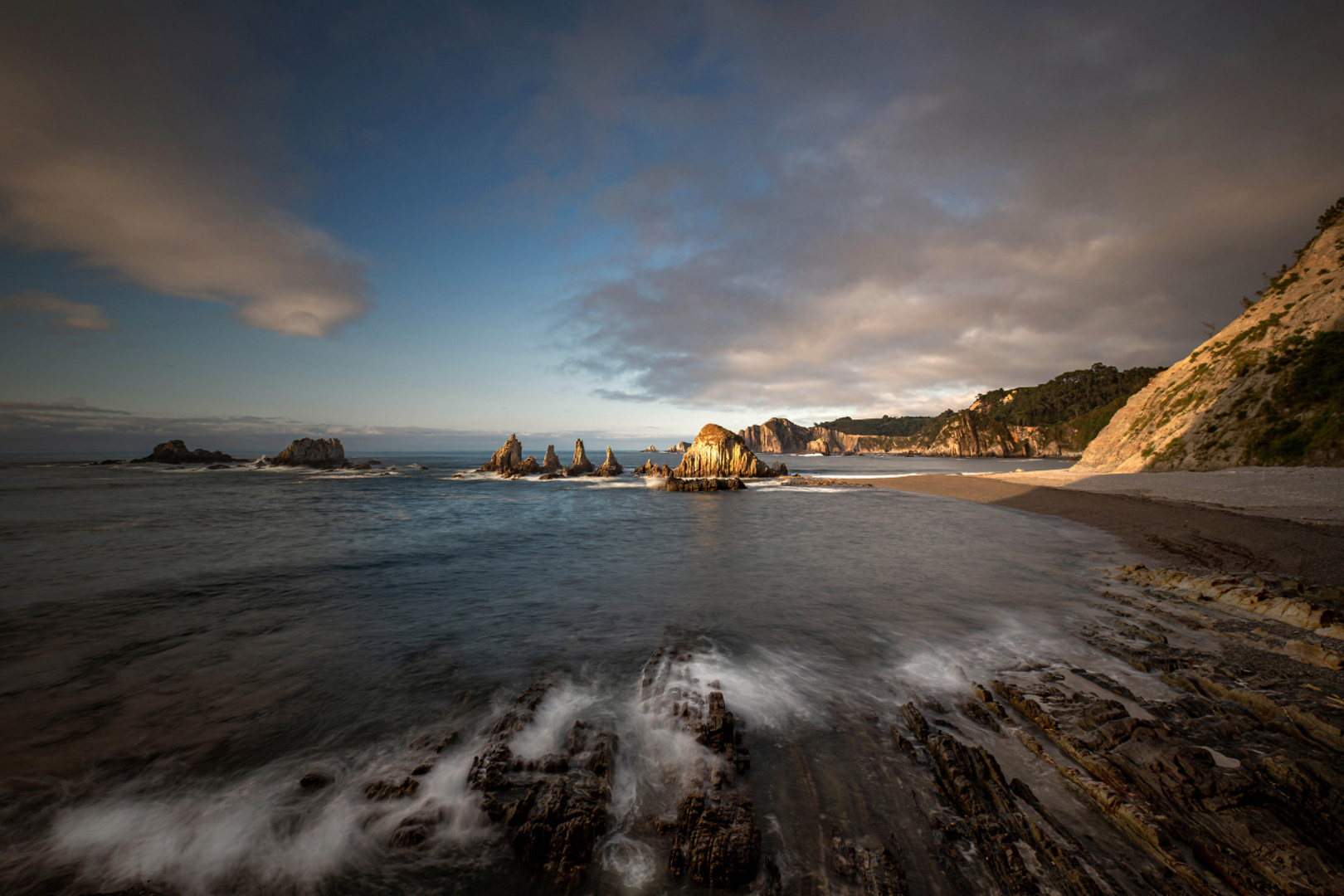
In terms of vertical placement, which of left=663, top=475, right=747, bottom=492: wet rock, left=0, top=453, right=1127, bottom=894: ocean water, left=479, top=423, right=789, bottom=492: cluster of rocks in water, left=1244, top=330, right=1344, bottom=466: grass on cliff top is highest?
left=1244, top=330, right=1344, bottom=466: grass on cliff top

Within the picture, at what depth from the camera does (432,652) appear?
9008 mm

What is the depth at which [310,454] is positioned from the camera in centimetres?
8138

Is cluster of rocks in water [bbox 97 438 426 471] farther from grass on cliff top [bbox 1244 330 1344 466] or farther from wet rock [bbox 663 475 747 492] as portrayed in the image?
grass on cliff top [bbox 1244 330 1344 466]

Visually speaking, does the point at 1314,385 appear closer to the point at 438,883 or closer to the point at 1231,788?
the point at 1231,788

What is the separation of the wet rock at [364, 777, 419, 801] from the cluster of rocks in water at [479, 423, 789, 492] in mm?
43039

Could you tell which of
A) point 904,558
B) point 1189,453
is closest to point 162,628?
point 904,558

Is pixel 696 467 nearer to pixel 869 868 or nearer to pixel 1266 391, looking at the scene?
pixel 1266 391

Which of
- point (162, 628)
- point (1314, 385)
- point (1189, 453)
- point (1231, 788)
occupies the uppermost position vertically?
point (1314, 385)

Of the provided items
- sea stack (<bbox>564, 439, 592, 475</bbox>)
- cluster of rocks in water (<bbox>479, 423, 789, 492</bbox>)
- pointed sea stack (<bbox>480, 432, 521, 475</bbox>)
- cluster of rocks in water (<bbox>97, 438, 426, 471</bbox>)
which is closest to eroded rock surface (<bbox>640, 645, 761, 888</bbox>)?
cluster of rocks in water (<bbox>479, 423, 789, 492</bbox>)

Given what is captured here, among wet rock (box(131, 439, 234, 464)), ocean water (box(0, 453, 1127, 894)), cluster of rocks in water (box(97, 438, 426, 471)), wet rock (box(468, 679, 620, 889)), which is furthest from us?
wet rock (box(131, 439, 234, 464))

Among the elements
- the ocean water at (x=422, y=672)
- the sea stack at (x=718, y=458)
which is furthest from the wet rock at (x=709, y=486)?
the ocean water at (x=422, y=672)

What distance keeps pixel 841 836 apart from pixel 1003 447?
158582mm

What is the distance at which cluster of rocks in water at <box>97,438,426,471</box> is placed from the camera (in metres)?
79.6

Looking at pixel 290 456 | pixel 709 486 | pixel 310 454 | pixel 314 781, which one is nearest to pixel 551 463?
pixel 709 486
